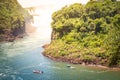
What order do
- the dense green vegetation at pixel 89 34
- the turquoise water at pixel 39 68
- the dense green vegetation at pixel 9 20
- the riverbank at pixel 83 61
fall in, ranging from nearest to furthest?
1. the turquoise water at pixel 39 68
2. the riverbank at pixel 83 61
3. the dense green vegetation at pixel 89 34
4. the dense green vegetation at pixel 9 20

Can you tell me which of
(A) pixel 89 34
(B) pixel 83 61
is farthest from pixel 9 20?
(B) pixel 83 61

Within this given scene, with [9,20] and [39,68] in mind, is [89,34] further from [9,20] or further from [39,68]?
[9,20]

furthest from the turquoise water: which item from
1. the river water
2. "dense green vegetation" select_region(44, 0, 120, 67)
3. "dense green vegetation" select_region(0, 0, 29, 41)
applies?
"dense green vegetation" select_region(0, 0, 29, 41)

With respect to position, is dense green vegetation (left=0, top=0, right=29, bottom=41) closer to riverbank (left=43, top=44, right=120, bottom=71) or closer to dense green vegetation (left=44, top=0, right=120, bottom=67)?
dense green vegetation (left=44, top=0, right=120, bottom=67)

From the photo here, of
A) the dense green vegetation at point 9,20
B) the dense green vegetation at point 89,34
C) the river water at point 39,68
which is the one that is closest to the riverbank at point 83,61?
the dense green vegetation at point 89,34

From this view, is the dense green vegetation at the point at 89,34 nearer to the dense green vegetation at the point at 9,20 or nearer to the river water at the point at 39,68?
the river water at the point at 39,68

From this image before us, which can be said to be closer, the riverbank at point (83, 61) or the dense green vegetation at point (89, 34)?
the riverbank at point (83, 61)

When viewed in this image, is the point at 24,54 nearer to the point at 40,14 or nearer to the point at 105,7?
the point at 105,7
